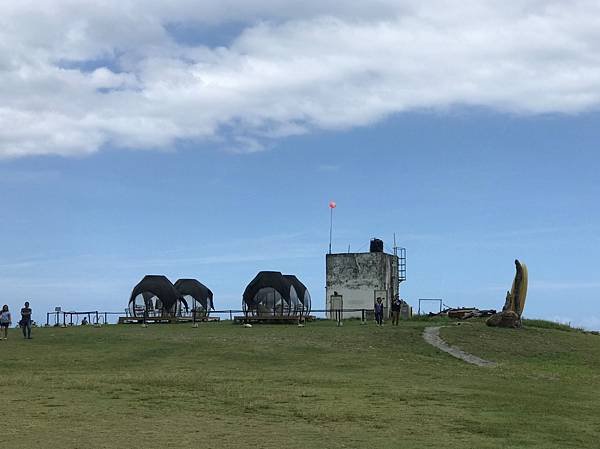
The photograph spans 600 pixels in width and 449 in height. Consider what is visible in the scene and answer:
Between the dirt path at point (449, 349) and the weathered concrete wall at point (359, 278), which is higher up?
the weathered concrete wall at point (359, 278)

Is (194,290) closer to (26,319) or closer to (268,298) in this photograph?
(268,298)

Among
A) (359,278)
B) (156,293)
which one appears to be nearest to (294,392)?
(156,293)

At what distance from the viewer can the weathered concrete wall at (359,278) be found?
6191 centimetres

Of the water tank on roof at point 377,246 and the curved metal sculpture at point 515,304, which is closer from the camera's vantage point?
the curved metal sculpture at point 515,304

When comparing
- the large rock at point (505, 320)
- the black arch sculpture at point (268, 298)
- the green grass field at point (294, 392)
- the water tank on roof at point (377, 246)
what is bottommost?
the green grass field at point (294, 392)

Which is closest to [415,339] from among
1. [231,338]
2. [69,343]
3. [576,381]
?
[231,338]

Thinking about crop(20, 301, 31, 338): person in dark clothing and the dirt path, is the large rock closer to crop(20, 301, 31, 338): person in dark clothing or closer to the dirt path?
the dirt path

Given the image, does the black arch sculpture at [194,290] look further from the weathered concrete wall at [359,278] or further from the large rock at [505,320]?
the large rock at [505,320]

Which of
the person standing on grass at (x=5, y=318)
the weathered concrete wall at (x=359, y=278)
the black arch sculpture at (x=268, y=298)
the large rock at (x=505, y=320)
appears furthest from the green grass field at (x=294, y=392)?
the weathered concrete wall at (x=359, y=278)

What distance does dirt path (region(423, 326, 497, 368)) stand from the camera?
32562mm

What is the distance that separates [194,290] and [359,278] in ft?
42.5

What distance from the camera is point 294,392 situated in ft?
71.2

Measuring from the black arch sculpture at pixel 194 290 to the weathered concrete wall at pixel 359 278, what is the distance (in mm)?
10060

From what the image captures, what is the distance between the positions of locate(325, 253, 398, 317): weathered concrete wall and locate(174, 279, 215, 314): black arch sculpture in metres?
10.1
